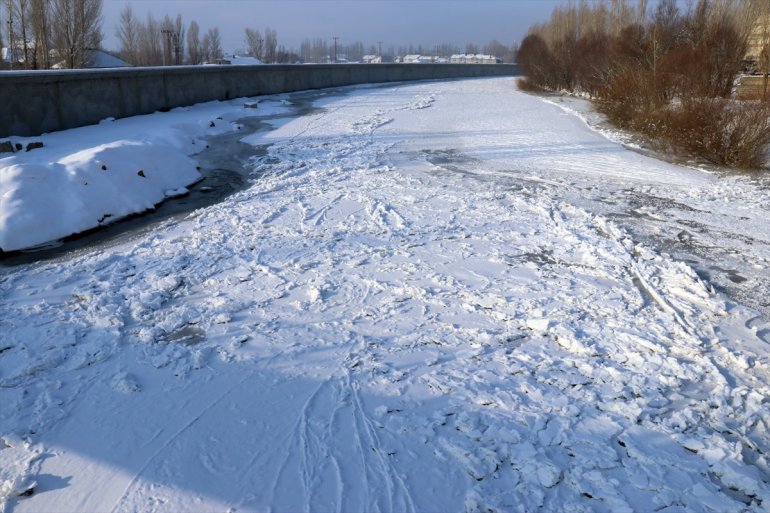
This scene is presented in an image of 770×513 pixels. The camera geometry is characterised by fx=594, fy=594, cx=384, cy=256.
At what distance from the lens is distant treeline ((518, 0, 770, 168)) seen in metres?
13.2

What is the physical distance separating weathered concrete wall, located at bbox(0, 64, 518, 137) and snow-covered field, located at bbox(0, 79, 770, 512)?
285 inches

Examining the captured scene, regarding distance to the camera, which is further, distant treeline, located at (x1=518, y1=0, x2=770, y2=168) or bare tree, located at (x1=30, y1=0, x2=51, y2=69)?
bare tree, located at (x1=30, y1=0, x2=51, y2=69)

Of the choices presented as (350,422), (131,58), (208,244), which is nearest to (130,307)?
(208,244)

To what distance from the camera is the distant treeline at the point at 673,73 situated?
13156mm

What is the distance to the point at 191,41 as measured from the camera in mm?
73750

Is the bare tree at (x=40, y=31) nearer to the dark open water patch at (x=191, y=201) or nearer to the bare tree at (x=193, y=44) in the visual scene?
the dark open water patch at (x=191, y=201)

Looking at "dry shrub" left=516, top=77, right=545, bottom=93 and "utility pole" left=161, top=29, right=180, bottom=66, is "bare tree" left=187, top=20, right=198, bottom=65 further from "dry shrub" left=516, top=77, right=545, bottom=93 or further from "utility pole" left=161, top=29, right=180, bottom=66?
"dry shrub" left=516, top=77, right=545, bottom=93

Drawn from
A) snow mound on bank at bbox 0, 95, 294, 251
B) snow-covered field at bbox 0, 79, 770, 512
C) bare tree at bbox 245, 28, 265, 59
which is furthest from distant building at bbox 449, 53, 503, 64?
snow-covered field at bbox 0, 79, 770, 512

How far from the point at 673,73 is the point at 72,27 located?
3313cm

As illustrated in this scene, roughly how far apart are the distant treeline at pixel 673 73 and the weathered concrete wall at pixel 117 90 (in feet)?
49.8

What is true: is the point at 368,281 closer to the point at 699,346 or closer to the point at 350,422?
the point at 350,422

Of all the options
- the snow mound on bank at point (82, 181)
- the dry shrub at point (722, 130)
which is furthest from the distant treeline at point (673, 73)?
the snow mound on bank at point (82, 181)

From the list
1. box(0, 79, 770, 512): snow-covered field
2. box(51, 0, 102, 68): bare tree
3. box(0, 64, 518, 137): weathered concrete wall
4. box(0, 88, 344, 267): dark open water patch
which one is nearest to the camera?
box(0, 79, 770, 512): snow-covered field

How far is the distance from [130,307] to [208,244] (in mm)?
2025
